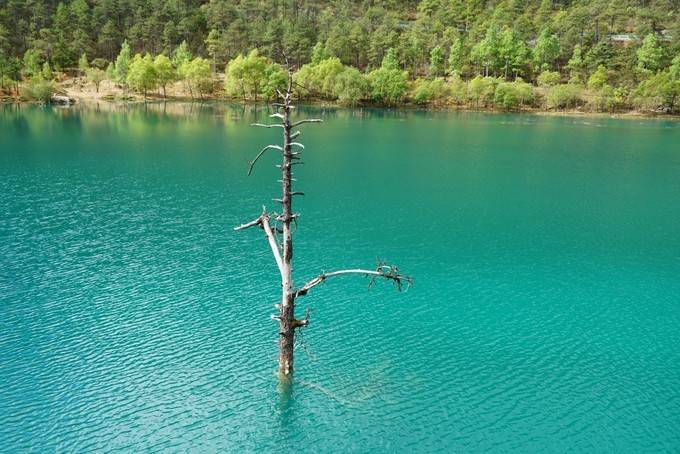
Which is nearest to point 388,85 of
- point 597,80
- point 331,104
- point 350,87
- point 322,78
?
point 350,87

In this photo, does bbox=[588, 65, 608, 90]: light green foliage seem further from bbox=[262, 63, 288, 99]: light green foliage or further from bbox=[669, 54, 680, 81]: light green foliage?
bbox=[262, 63, 288, 99]: light green foliage

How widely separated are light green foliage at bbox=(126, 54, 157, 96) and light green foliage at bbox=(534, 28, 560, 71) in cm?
9981

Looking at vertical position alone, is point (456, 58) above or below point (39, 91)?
above

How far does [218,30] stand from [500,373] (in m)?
176

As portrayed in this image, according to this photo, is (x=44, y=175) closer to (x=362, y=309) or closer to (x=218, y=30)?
(x=362, y=309)

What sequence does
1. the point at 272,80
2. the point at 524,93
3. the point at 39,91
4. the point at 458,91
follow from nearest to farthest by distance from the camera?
the point at 39,91 < the point at 272,80 < the point at 524,93 < the point at 458,91

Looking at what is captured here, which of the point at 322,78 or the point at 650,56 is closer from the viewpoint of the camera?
the point at 322,78

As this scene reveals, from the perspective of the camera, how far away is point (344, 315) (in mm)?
25688

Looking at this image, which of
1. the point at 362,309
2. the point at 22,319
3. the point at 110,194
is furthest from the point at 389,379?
the point at 110,194

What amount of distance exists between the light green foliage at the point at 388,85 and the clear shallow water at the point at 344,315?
272 ft

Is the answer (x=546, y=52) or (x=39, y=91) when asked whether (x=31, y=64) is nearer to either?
(x=39, y=91)

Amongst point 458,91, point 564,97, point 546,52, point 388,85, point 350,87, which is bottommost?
point 564,97

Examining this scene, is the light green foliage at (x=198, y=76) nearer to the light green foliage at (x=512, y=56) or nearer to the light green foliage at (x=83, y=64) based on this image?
the light green foliage at (x=83, y=64)

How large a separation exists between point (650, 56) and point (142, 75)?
5000 inches
